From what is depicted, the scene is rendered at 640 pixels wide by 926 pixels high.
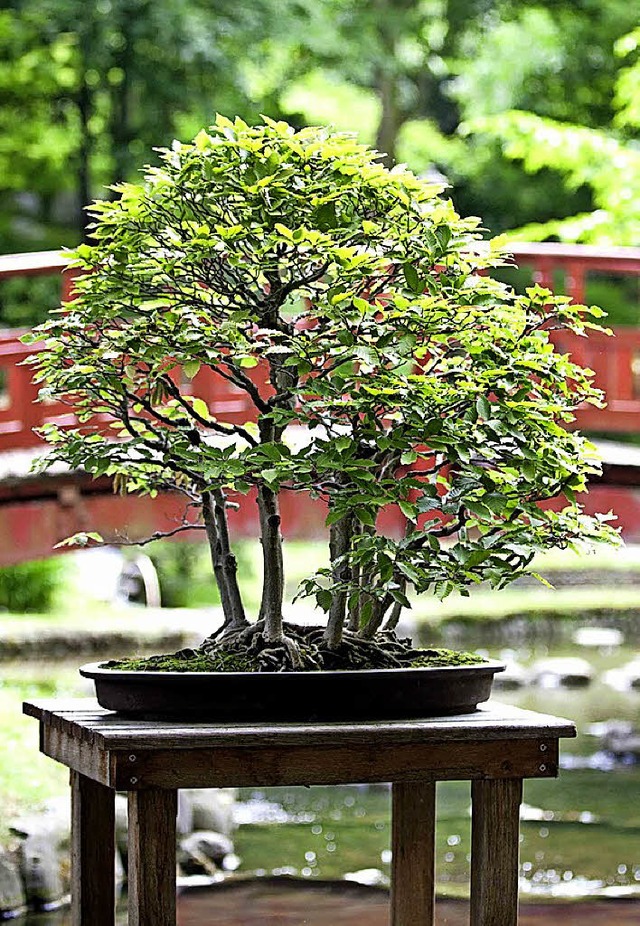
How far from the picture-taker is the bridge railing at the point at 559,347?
6.93 m

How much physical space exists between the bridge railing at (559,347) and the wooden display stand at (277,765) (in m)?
3.47

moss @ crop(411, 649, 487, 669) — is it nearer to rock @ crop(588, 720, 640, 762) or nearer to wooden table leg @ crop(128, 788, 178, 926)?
wooden table leg @ crop(128, 788, 178, 926)

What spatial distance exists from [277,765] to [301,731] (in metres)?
0.08

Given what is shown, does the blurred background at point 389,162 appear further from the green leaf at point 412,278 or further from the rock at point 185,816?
the green leaf at point 412,278

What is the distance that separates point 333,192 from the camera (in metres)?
3.37

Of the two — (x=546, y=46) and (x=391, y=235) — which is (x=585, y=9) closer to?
(x=546, y=46)

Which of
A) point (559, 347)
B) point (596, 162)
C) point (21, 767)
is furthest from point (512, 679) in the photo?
point (21, 767)

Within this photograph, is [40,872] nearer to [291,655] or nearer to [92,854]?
[92,854]

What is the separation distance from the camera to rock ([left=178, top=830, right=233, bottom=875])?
741 cm

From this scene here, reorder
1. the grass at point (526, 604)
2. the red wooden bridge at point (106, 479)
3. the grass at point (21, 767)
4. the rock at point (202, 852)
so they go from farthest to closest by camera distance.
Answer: the grass at point (526, 604) < the rock at point (202, 852) < the grass at point (21, 767) < the red wooden bridge at point (106, 479)

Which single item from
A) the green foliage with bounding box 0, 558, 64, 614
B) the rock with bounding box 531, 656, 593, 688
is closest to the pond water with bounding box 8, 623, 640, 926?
the rock with bounding box 531, 656, 593, 688

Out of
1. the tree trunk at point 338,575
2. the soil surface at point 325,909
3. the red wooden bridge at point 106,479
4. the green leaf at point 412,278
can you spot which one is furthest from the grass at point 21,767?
the green leaf at point 412,278

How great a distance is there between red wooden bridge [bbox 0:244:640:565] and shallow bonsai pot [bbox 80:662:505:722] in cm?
344

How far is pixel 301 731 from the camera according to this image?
3209 millimetres
